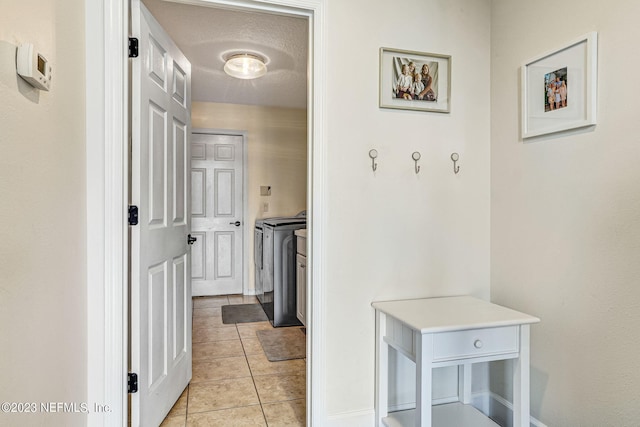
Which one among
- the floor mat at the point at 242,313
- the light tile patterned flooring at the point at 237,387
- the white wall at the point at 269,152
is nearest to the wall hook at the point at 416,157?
the light tile patterned flooring at the point at 237,387

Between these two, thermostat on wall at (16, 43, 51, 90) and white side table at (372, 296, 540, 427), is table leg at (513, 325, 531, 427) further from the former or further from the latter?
thermostat on wall at (16, 43, 51, 90)

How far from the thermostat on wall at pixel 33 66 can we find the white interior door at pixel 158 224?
53cm

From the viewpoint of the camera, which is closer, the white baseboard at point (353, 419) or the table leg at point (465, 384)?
the white baseboard at point (353, 419)

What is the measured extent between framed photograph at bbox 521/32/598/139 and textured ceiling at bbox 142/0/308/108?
1.24 meters

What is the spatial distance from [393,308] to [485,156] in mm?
995

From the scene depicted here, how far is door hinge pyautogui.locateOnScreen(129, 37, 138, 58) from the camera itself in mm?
1610

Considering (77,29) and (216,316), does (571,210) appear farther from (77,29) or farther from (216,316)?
(216,316)

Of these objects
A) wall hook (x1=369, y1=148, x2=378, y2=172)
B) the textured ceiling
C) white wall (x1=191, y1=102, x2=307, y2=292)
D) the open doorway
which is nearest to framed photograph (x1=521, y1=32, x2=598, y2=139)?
wall hook (x1=369, y1=148, x2=378, y2=172)

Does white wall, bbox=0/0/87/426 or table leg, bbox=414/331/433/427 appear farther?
table leg, bbox=414/331/433/427

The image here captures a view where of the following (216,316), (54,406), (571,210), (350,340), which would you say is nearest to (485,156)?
(571,210)

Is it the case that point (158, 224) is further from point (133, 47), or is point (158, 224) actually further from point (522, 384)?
point (522, 384)

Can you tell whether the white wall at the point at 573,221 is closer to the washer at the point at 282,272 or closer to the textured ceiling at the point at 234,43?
the textured ceiling at the point at 234,43

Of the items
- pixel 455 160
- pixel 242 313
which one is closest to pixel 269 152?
pixel 242 313

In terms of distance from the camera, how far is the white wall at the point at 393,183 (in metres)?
1.81
